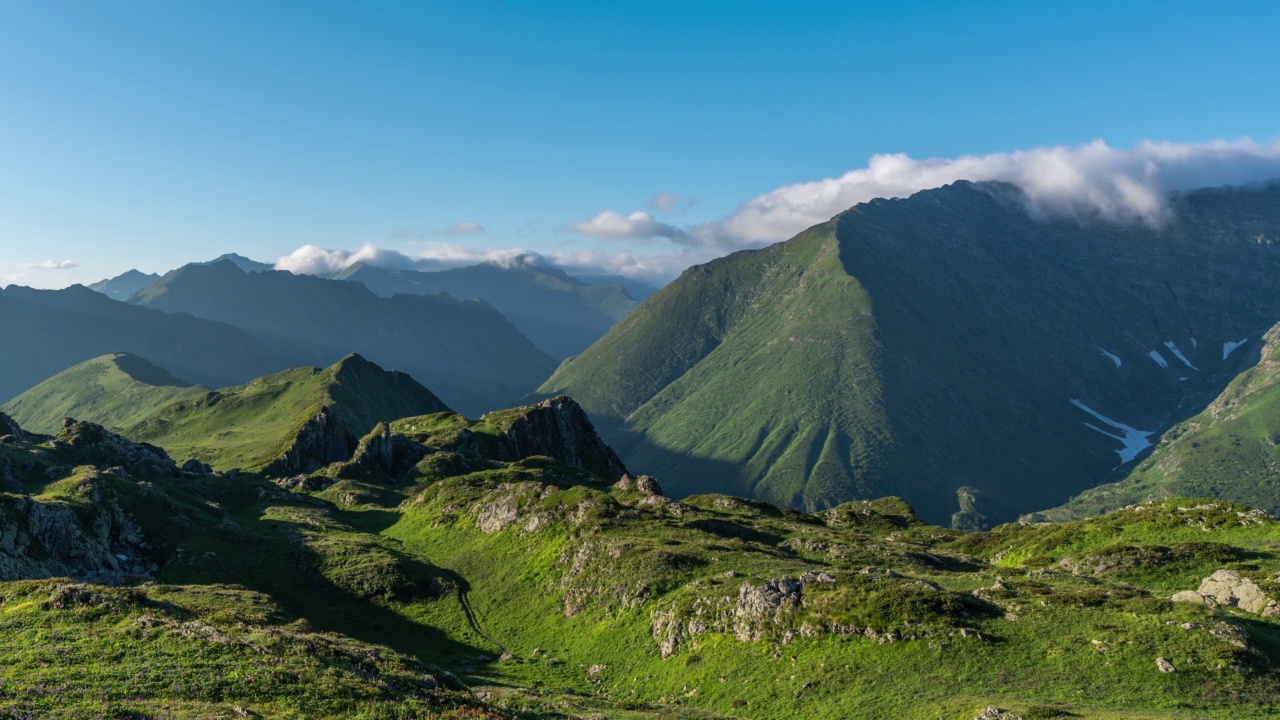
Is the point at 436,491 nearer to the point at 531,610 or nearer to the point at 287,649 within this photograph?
the point at 531,610

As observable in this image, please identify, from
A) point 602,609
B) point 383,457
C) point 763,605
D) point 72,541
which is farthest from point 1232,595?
point 383,457

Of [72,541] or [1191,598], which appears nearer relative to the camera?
[1191,598]

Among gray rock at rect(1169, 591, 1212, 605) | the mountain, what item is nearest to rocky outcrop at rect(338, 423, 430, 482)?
the mountain

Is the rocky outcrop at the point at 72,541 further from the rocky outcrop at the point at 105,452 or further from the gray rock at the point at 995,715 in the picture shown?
the gray rock at the point at 995,715

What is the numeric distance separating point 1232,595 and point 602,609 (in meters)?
56.8

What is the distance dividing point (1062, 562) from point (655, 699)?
50855 millimetres

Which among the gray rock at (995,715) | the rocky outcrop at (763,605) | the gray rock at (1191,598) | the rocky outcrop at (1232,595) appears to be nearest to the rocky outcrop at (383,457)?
the rocky outcrop at (763,605)

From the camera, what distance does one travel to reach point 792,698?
2130 inches

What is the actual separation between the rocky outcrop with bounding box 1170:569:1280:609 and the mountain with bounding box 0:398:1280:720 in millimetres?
288

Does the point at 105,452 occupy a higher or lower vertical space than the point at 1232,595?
higher

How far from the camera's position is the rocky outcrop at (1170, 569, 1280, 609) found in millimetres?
58781

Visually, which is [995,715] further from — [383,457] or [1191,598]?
[383,457]

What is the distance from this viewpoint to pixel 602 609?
7806cm

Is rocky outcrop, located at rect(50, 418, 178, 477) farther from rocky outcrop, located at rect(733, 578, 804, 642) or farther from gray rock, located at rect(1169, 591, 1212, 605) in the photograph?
gray rock, located at rect(1169, 591, 1212, 605)
